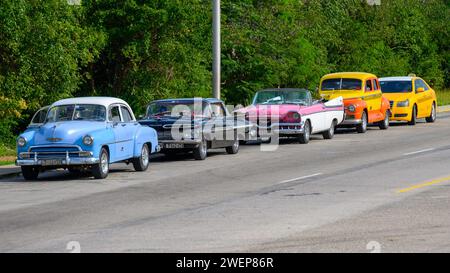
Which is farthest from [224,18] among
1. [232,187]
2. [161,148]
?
[232,187]

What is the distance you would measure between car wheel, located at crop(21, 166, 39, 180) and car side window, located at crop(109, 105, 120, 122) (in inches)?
75.6

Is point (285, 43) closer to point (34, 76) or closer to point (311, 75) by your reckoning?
point (311, 75)

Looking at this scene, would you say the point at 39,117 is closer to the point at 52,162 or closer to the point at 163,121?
the point at 52,162

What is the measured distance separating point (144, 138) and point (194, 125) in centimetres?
237

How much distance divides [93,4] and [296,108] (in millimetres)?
9639

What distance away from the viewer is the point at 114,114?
24.3 metres

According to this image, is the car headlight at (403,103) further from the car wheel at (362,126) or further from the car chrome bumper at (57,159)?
the car chrome bumper at (57,159)

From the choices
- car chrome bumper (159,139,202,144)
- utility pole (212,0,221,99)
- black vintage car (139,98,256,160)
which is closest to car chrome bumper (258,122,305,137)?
black vintage car (139,98,256,160)

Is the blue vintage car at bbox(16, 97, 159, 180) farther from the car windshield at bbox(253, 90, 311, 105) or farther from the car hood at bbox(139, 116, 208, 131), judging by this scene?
the car windshield at bbox(253, 90, 311, 105)

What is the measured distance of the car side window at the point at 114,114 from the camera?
24023 millimetres

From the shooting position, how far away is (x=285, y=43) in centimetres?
4694

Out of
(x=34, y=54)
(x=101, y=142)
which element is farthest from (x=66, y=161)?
(x=34, y=54)

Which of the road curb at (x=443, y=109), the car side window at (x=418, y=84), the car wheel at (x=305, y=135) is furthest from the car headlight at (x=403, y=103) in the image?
the road curb at (x=443, y=109)
